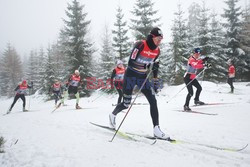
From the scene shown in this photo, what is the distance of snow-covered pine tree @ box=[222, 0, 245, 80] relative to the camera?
24.6 m

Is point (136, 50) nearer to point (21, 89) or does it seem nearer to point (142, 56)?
point (142, 56)

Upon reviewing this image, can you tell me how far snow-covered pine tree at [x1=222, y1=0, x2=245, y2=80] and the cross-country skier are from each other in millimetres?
23636

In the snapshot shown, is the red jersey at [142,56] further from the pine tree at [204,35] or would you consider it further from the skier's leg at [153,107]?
the pine tree at [204,35]

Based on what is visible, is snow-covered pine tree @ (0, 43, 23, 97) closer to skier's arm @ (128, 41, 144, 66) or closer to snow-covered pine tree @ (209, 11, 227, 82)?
snow-covered pine tree @ (209, 11, 227, 82)

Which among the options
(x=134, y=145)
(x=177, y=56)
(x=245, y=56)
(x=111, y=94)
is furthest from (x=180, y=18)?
(x=134, y=145)

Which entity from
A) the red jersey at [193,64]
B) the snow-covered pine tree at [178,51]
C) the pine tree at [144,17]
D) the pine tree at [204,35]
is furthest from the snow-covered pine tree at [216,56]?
the red jersey at [193,64]

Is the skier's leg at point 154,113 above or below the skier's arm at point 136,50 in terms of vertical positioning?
below

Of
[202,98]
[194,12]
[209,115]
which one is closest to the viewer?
[209,115]

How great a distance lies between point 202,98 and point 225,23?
18079 millimetres

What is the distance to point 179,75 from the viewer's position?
21250 mm

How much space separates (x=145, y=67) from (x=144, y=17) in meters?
15.8

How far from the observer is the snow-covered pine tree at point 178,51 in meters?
20.9

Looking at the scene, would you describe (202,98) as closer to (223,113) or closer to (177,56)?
(223,113)

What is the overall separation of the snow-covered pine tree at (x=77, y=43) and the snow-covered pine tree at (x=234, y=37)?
18.0 meters
